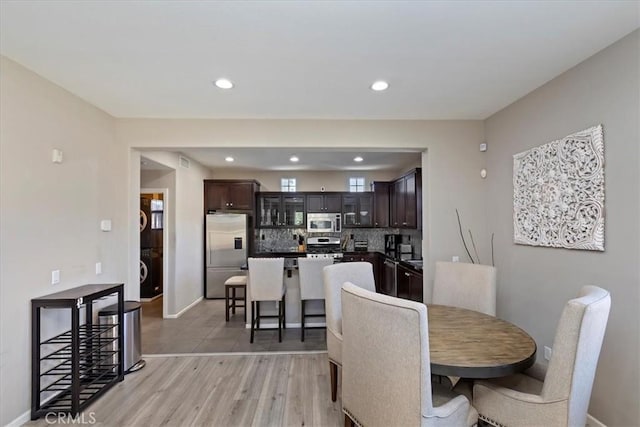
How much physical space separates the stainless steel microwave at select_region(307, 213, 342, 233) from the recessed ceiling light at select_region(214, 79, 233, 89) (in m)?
4.41

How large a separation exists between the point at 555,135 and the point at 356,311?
7.38 ft

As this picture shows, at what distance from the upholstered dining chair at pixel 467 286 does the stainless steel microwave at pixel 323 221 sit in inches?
157

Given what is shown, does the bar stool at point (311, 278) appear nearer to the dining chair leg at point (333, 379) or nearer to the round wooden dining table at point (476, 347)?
the dining chair leg at point (333, 379)

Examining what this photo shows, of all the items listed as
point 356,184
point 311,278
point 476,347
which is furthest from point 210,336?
point 356,184

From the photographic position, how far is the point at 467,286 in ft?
9.14

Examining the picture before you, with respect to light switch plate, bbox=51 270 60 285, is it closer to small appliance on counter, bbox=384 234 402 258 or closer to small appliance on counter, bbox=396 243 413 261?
small appliance on counter, bbox=396 243 413 261

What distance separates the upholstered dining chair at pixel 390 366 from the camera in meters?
1.39

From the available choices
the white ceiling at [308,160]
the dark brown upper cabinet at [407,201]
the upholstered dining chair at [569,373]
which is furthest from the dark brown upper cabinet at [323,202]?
the upholstered dining chair at [569,373]

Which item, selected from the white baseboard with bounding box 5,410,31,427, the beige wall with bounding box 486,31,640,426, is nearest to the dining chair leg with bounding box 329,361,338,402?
the beige wall with bounding box 486,31,640,426

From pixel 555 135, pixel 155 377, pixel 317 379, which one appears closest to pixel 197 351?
pixel 155 377

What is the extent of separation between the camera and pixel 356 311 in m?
1.63

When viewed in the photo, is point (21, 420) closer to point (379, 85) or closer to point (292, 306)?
point (292, 306)

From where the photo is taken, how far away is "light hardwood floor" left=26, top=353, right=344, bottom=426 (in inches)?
94.0

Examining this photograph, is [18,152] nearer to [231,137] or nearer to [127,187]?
[127,187]
